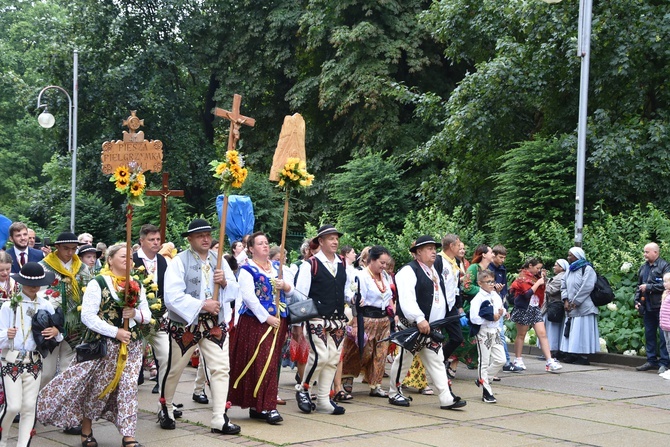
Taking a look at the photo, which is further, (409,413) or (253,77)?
(253,77)

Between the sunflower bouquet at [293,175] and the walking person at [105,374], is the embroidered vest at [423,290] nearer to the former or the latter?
the sunflower bouquet at [293,175]

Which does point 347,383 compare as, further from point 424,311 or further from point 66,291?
point 66,291

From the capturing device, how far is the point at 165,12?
112 feet

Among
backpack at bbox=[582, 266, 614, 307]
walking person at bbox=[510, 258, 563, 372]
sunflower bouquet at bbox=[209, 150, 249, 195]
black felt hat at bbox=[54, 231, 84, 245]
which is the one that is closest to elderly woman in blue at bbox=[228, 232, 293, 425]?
sunflower bouquet at bbox=[209, 150, 249, 195]

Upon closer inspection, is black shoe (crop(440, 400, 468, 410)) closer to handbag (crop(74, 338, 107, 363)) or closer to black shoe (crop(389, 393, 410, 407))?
black shoe (crop(389, 393, 410, 407))

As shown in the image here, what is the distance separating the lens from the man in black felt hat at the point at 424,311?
33.0ft

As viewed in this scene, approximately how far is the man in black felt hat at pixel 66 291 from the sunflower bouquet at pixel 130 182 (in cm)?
110

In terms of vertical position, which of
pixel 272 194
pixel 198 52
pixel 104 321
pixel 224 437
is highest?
pixel 198 52

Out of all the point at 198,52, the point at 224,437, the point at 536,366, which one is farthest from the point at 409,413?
the point at 198,52

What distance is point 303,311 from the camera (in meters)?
9.34

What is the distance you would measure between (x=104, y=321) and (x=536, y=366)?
8605 mm

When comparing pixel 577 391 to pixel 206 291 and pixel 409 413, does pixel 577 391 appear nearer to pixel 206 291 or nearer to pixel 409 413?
pixel 409 413

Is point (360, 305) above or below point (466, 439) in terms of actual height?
above

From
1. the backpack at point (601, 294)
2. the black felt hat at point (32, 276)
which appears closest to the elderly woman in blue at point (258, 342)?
the black felt hat at point (32, 276)
